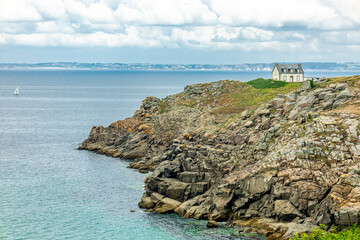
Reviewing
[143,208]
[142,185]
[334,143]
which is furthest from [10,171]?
[334,143]

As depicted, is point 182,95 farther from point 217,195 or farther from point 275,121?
point 217,195

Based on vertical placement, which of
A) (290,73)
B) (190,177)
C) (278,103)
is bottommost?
(190,177)

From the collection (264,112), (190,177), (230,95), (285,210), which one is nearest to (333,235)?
(285,210)

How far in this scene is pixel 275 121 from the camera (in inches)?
2685

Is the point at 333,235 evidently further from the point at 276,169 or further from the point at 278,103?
the point at 278,103

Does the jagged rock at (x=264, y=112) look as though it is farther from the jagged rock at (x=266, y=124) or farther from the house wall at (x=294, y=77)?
the house wall at (x=294, y=77)

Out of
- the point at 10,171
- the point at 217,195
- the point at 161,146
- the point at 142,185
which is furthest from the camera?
the point at 161,146

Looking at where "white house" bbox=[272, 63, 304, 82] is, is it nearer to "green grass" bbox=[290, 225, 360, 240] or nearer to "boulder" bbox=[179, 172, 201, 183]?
"boulder" bbox=[179, 172, 201, 183]

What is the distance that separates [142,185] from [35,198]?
15.8 meters

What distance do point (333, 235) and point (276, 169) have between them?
43.5 feet

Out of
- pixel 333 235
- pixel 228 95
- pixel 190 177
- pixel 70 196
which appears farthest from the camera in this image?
pixel 228 95

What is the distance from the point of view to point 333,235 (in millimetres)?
45062

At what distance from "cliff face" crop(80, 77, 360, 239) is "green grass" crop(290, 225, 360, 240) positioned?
111 centimetres

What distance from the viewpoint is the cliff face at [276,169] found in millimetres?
51969
